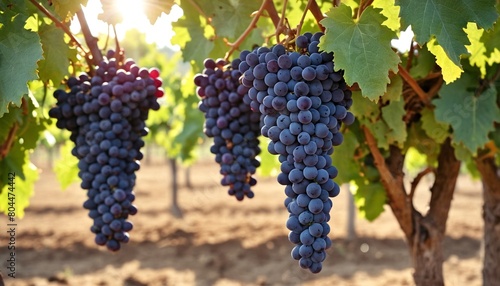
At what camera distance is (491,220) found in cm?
342

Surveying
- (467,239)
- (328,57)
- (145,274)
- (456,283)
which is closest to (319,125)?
(328,57)

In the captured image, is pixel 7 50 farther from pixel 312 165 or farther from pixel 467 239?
pixel 467 239

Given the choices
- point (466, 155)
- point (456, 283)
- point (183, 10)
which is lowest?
point (456, 283)

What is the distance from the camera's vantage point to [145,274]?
358 inches

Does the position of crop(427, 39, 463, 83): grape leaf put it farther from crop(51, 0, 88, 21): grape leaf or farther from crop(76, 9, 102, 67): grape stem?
crop(76, 9, 102, 67): grape stem

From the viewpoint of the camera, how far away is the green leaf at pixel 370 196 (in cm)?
312

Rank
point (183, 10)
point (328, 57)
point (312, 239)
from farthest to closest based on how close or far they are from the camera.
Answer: point (183, 10) → point (328, 57) → point (312, 239)

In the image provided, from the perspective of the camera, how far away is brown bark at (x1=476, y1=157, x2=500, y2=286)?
327cm

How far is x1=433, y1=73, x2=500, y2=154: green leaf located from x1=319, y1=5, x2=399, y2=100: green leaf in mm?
847

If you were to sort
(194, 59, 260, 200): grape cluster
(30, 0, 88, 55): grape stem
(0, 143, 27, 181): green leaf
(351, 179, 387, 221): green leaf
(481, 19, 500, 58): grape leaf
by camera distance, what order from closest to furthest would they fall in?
(30, 0, 88, 55): grape stem < (194, 59, 260, 200): grape cluster < (481, 19, 500, 58): grape leaf < (0, 143, 27, 181): green leaf < (351, 179, 387, 221): green leaf

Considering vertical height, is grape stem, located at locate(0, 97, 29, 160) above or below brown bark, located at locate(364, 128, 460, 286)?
above

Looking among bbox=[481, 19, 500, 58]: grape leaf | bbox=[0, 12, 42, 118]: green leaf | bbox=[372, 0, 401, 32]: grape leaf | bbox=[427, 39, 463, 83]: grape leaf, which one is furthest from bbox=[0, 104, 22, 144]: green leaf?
bbox=[481, 19, 500, 58]: grape leaf

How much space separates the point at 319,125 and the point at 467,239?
10776 mm

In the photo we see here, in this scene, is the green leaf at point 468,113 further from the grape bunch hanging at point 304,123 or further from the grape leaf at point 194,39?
the grape leaf at point 194,39
